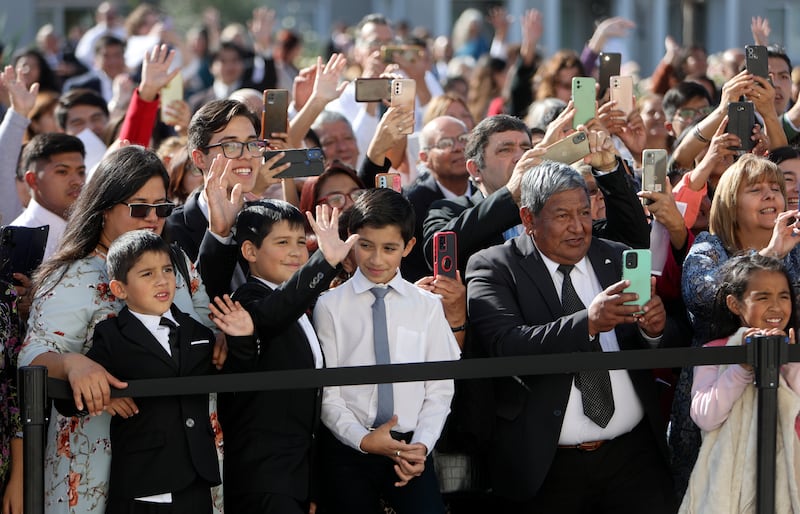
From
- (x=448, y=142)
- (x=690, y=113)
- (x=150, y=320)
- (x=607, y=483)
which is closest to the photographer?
(x=150, y=320)

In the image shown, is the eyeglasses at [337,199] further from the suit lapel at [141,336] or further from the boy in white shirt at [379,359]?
the suit lapel at [141,336]

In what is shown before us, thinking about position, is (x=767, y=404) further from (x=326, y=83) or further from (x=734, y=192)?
(x=326, y=83)

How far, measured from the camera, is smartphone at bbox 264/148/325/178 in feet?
17.2

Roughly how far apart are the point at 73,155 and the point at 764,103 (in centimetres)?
339

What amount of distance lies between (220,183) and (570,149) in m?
1.49

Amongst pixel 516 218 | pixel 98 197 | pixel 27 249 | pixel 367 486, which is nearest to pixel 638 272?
pixel 516 218

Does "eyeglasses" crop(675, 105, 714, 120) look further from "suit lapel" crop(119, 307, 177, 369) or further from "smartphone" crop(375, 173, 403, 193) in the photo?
"suit lapel" crop(119, 307, 177, 369)

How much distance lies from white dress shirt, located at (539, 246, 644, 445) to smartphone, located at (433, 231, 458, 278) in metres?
0.37

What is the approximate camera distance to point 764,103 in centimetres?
600

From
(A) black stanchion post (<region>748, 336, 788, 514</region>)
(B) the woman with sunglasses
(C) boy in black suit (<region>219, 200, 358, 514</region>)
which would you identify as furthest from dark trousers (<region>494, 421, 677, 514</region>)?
(B) the woman with sunglasses

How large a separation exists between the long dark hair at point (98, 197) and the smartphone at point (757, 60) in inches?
114

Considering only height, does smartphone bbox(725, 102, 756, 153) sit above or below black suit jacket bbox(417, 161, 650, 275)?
above

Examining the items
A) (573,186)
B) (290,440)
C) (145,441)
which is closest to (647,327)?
(573,186)

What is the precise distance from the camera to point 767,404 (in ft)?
14.4
